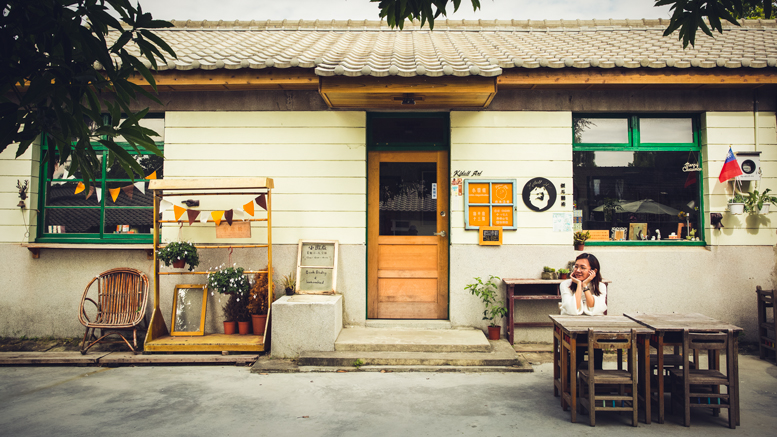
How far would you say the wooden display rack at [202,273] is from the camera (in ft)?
18.2

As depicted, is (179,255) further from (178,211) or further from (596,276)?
(596,276)

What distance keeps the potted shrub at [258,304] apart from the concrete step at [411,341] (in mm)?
1065

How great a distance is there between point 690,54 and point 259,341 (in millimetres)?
7238

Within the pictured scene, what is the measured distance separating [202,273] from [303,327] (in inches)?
62.2

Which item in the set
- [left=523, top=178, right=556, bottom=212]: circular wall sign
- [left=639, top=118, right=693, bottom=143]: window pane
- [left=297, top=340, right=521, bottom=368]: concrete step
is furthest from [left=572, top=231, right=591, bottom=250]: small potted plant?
[left=297, top=340, right=521, bottom=368]: concrete step

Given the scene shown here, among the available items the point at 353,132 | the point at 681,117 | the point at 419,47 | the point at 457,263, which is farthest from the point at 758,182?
the point at 353,132

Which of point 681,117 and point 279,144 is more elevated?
point 681,117

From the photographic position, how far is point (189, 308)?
240 inches

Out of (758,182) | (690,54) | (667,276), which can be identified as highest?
(690,54)

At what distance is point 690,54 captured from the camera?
642 cm

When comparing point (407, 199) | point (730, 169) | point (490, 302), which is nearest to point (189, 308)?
point (407, 199)

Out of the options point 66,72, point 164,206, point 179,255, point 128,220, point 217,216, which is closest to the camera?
point 66,72

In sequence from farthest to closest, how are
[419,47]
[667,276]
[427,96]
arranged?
1. [419,47]
2. [667,276]
3. [427,96]

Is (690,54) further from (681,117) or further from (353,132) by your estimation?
(353,132)
